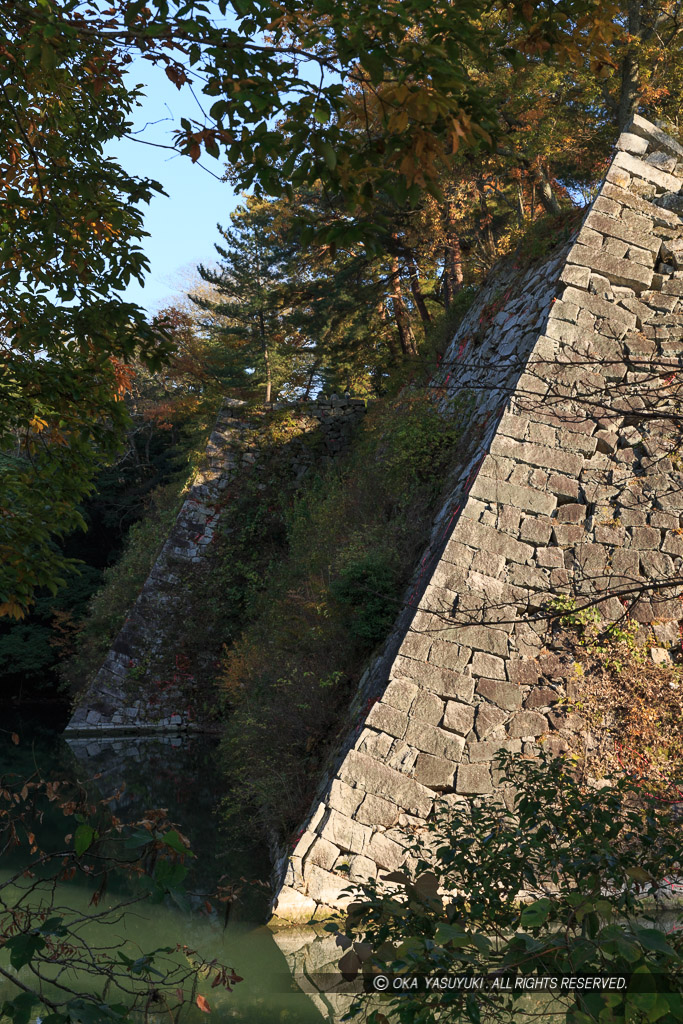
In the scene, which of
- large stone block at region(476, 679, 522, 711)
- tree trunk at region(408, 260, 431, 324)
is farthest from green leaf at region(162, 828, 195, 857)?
tree trunk at region(408, 260, 431, 324)

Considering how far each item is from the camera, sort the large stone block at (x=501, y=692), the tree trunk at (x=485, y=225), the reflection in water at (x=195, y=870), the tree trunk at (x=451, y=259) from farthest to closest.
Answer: the tree trunk at (x=451, y=259) < the tree trunk at (x=485, y=225) < the large stone block at (x=501, y=692) < the reflection in water at (x=195, y=870)

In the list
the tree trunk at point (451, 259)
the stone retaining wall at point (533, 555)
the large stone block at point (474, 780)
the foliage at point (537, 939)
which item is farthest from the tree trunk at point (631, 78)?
the foliage at point (537, 939)

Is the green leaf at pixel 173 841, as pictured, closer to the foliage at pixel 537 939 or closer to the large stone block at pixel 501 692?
the foliage at pixel 537 939

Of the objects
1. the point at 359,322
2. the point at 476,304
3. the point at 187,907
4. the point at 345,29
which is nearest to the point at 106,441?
the point at 345,29

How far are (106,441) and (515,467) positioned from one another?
3.53 metres

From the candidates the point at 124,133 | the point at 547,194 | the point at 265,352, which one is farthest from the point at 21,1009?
the point at 265,352

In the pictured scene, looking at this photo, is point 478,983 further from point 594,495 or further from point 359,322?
point 359,322

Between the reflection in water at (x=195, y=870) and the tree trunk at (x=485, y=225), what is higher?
the tree trunk at (x=485, y=225)

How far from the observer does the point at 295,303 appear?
1709 centimetres

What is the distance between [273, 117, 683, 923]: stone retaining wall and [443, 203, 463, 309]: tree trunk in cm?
513

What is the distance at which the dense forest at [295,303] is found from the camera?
3068 mm

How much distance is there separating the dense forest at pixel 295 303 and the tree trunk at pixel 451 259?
0.23ft

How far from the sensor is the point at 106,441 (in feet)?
14.2

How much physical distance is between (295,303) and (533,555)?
12054 mm
